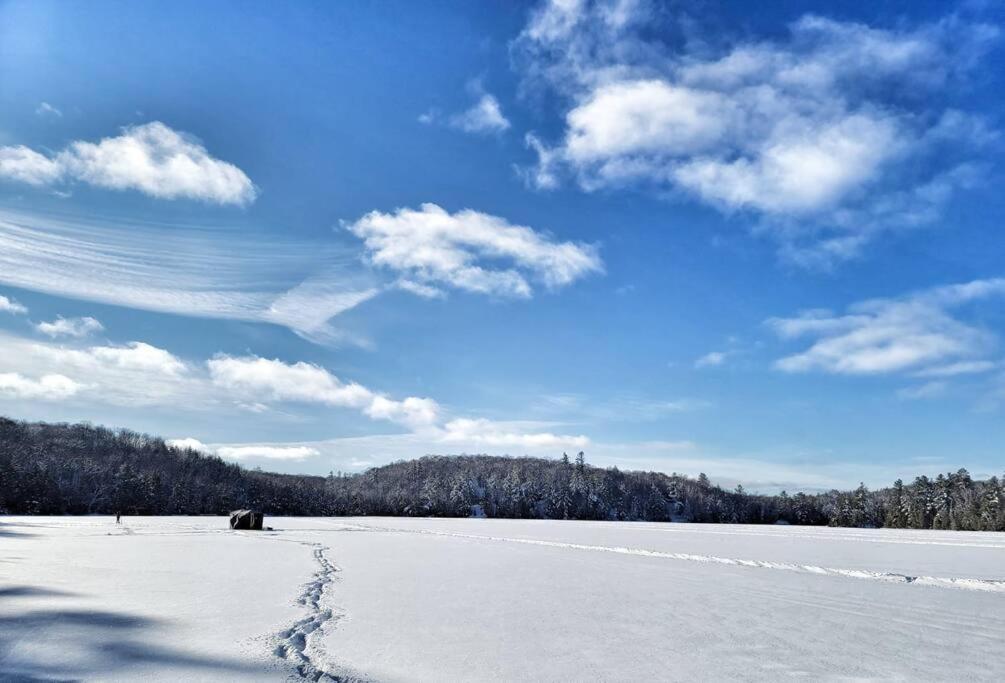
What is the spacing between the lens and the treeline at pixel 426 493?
285 feet

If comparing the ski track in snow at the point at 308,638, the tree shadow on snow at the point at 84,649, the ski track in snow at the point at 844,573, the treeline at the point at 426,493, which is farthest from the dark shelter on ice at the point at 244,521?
the treeline at the point at 426,493

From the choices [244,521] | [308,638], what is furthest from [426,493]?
[308,638]

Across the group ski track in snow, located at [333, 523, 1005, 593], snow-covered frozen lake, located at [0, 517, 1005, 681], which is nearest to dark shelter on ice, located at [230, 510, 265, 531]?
snow-covered frozen lake, located at [0, 517, 1005, 681]

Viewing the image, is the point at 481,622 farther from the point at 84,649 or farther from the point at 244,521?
the point at 244,521

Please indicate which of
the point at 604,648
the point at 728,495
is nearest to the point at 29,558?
the point at 604,648

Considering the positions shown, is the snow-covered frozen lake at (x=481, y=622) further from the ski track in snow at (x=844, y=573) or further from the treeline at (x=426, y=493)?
the treeline at (x=426, y=493)

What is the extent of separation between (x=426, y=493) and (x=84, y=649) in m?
127

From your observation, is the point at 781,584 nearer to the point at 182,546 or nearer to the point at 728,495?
the point at 182,546

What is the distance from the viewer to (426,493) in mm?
130750

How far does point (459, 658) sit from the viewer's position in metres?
7.43

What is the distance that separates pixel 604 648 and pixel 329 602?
5.58 metres

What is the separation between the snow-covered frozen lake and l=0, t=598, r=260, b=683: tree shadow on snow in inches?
1.3

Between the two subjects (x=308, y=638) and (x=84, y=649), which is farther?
(x=308, y=638)

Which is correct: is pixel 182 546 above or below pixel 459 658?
below
